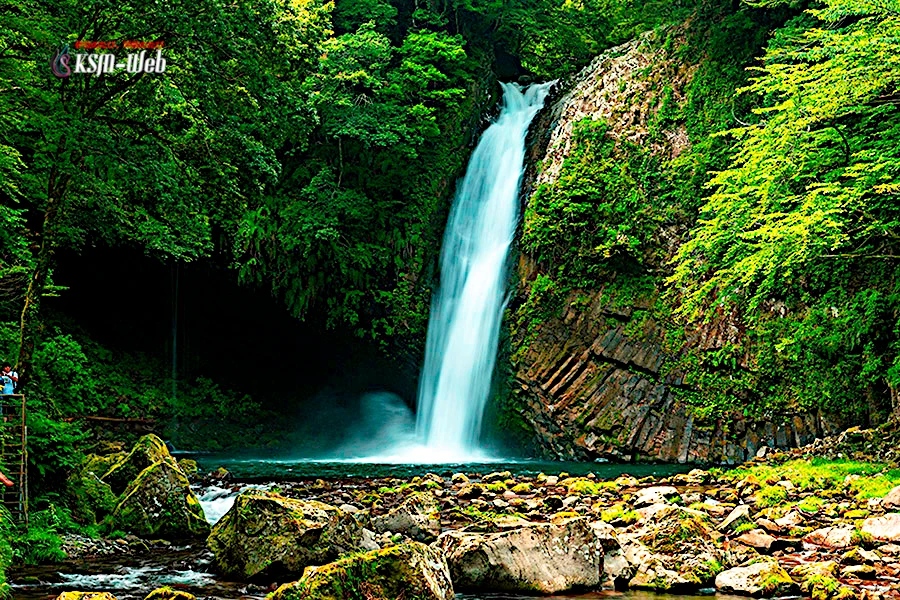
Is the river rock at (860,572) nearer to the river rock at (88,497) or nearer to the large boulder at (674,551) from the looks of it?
the large boulder at (674,551)

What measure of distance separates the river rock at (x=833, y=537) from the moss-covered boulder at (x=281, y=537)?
14.3 feet

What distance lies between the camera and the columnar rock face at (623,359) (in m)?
16.8

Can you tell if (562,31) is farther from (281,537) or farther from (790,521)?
(281,537)

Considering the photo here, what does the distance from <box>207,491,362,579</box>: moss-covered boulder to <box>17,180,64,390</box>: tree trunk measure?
420cm

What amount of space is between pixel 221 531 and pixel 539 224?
45.6 ft

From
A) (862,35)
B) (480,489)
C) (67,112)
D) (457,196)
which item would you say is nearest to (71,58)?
(67,112)

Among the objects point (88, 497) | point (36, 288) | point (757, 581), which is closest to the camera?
point (757, 581)

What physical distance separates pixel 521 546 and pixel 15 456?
531cm

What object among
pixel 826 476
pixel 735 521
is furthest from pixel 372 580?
pixel 826 476

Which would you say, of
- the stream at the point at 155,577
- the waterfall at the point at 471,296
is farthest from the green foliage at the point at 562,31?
the stream at the point at 155,577

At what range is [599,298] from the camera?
748 inches

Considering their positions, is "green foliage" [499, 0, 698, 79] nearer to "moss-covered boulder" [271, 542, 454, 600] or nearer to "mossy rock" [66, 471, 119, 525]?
"mossy rock" [66, 471, 119, 525]

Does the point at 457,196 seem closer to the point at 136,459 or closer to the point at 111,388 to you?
the point at 111,388

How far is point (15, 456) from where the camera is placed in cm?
811
